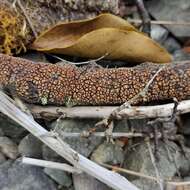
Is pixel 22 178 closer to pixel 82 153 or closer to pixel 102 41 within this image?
pixel 82 153

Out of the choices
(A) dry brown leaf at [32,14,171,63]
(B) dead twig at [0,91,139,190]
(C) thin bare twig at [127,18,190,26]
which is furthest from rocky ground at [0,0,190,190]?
(C) thin bare twig at [127,18,190,26]

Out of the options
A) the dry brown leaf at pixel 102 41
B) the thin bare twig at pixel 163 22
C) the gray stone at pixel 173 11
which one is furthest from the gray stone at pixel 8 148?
the gray stone at pixel 173 11

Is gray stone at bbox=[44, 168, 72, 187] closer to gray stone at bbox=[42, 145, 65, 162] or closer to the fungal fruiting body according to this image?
gray stone at bbox=[42, 145, 65, 162]

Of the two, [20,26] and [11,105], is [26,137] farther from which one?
[20,26]

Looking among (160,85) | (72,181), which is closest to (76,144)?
(72,181)

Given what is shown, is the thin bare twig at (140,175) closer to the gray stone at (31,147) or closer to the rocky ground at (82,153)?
the rocky ground at (82,153)

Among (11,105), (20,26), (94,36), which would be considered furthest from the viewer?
(20,26)
